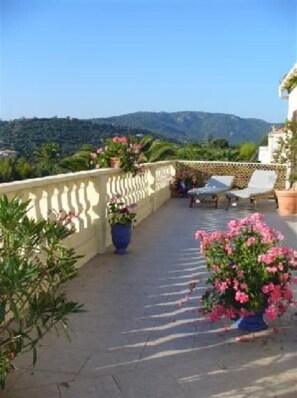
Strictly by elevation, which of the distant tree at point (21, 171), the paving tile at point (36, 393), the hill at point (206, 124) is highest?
the hill at point (206, 124)

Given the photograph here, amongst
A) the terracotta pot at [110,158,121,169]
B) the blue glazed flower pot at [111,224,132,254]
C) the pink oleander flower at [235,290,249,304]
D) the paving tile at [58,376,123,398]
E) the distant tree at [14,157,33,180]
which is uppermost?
the terracotta pot at [110,158,121,169]

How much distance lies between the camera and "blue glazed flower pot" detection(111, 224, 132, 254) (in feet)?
21.2

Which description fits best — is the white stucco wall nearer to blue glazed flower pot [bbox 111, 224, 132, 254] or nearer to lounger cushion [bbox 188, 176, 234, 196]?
lounger cushion [bbox 188, 176, 234, 196]

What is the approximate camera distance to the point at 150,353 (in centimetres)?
330

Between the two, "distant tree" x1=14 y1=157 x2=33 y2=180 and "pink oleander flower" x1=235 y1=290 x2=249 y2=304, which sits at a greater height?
"pink oleander flower" x1=235 y1=290 x2=249 y2=304

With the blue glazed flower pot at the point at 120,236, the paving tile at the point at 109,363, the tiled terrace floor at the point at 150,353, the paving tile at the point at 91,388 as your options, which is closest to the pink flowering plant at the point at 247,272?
the tiled terrace floor at the point at 150,353

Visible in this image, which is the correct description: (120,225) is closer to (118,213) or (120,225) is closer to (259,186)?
(118,213)

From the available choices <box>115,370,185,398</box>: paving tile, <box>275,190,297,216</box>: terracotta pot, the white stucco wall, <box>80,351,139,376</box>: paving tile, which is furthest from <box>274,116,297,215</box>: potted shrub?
<box>115,370,185,398</box>: paving tile

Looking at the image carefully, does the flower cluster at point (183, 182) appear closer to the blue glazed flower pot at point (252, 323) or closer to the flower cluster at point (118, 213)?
the flower cluster at point (118, 213)

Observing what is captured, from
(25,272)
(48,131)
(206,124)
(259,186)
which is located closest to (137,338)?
(25,272)

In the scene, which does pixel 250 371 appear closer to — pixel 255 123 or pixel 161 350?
pixel 161 350

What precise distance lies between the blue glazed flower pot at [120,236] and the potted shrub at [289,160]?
550 centimetres

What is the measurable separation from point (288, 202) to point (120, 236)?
562cm

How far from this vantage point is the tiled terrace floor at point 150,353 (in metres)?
2.79
